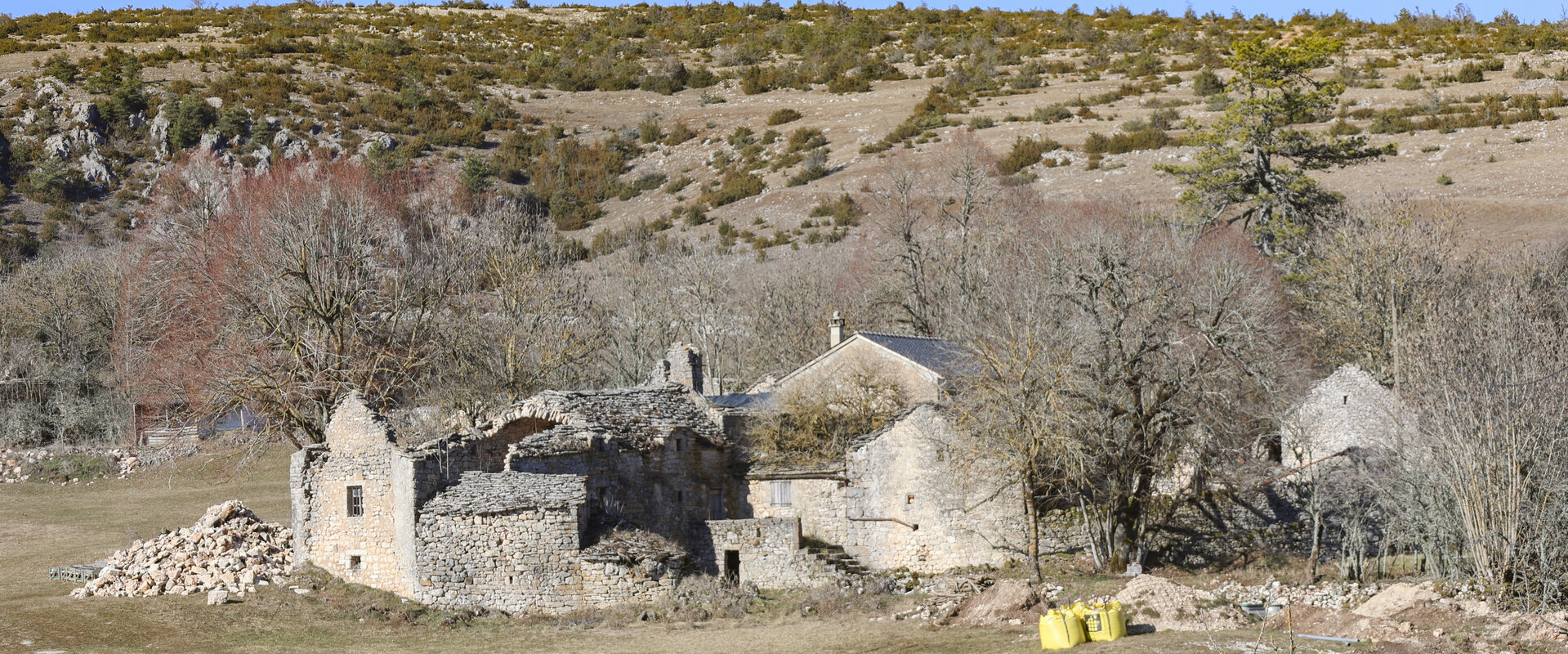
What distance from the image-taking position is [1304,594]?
2858 cm

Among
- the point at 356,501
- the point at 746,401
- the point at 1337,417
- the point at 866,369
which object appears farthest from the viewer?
the point at 746,401

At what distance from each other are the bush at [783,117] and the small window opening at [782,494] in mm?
79541

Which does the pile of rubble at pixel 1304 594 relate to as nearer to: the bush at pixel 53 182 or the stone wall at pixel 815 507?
the stone wall at pixel 815 507

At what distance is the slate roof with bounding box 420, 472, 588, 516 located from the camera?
103ft

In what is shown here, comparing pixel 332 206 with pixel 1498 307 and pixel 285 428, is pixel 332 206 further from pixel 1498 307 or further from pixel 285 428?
pixel 1498 307

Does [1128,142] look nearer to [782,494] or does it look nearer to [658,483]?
[782,494]

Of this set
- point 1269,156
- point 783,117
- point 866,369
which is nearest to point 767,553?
point 866,369

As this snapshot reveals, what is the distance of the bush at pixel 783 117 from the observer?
115125mm

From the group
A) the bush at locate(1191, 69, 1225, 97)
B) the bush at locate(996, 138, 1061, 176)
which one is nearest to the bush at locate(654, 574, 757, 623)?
the bush at locate(996, 138, 1061, 176)

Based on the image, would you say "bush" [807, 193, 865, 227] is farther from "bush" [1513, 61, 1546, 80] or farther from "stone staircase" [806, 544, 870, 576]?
"bush" [1513, 61, 1546, 80]

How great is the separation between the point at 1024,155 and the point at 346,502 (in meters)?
60.9

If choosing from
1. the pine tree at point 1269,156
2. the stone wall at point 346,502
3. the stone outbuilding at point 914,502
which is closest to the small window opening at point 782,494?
the stone outbuilding at point 914,502

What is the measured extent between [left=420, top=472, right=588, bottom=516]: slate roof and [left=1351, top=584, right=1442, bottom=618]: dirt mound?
16.4 meters

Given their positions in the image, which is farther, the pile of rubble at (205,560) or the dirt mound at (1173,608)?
the pile of rubble at (205,560)
